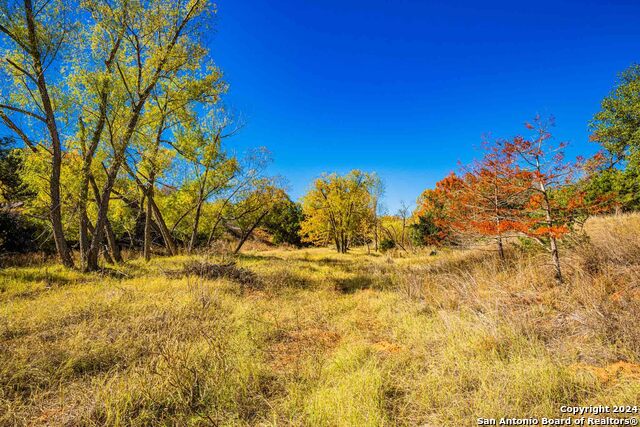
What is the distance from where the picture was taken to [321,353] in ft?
14.1

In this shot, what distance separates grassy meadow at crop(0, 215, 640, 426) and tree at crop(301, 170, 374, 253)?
80.1 feet

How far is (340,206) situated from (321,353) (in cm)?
2722

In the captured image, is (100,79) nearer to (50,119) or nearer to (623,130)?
(50,119)

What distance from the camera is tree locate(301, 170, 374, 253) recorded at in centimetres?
3142

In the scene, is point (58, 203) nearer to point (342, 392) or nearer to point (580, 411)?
point (342, 392)

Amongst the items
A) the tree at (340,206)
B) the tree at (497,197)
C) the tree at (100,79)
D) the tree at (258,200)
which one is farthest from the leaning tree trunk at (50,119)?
the tree at (340,206)

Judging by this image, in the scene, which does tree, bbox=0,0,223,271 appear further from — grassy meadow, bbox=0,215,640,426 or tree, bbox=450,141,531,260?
tree, bbox=450,141,531,260

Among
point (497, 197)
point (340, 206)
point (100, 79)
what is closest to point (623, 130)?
point (497, 197)

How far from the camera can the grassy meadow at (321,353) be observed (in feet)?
8.95

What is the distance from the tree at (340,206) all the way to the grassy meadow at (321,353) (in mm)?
24416

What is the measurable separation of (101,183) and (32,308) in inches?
321

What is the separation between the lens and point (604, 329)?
3742 millimetres

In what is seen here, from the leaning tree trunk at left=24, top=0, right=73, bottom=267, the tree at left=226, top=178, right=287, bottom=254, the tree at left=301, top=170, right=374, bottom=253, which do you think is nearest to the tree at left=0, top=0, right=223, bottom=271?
the leaning tree trunk at left=24, top=0, right=73, bottom=267

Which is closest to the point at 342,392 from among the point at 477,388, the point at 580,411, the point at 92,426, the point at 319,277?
the point at 477,388
